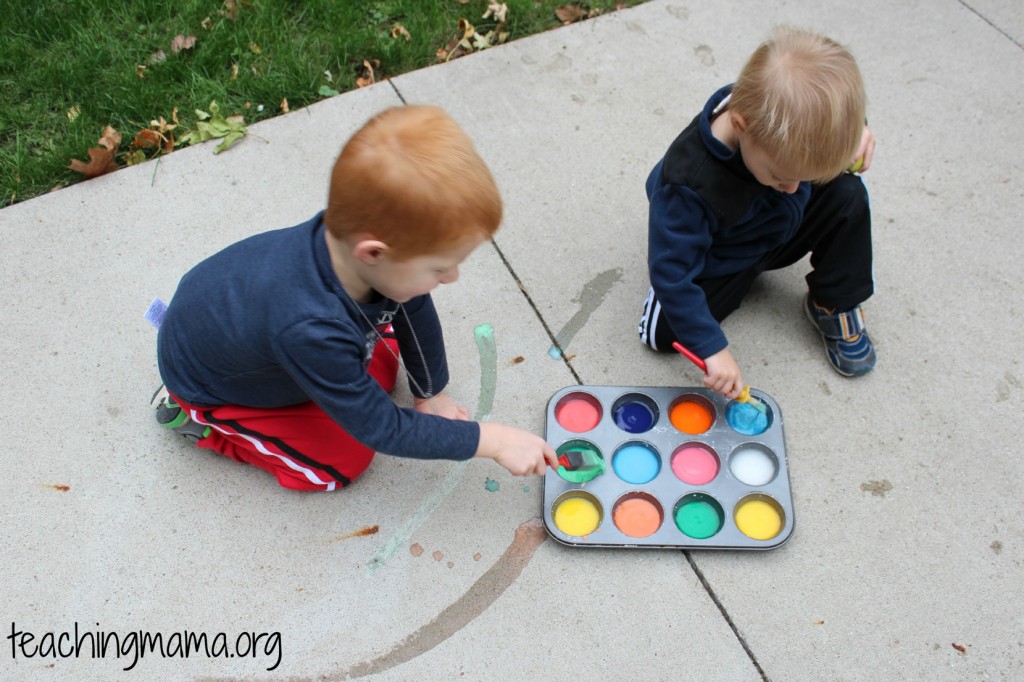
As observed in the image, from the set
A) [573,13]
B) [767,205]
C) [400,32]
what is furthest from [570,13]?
[767,205]

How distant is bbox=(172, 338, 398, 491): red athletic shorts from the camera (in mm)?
1696

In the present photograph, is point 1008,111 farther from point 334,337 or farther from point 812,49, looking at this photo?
point 334,337

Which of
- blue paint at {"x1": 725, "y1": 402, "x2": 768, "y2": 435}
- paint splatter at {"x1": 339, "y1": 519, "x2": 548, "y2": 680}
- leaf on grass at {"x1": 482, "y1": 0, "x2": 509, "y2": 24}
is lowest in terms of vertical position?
paint splatter at {"x1": 339, "y1": 519, "x2": 548, "y2": 680}

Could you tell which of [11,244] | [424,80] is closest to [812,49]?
[424,80]


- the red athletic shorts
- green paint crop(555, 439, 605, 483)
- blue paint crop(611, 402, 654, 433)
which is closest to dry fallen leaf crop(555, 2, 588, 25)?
blue paint crop(611, 402, 654, 433)

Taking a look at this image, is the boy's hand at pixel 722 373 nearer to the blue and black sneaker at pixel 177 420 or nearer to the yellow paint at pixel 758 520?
the yellow paint at pixel 758 520

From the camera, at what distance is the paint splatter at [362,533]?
1.76m

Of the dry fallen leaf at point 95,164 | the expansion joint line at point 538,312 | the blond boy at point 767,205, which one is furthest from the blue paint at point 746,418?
the dry fallen leaf at point 95,164

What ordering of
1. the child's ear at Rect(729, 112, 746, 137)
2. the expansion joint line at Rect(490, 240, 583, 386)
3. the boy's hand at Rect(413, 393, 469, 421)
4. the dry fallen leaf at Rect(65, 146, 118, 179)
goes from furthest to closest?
the dry fallen leaf at Rect(65, 146, 118, 179), the expansion joint line at Rect(490, 240, 583, 386), the boy's hand at Rect(413, 393, 469, 421), the child's ear at Rect(729, 112, 746, 137)

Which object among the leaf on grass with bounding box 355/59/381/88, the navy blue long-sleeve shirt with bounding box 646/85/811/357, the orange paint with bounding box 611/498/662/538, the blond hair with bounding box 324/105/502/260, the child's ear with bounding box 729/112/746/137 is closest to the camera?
the blond hair with bounding box 324/105/502/260

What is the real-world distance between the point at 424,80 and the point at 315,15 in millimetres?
478

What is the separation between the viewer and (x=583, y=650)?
63.7 inches

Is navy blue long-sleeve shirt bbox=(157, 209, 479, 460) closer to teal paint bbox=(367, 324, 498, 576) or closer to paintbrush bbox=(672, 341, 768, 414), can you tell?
teal paint bbox=(367, 324, 498, 576)

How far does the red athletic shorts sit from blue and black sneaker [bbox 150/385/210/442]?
19 millimetres
